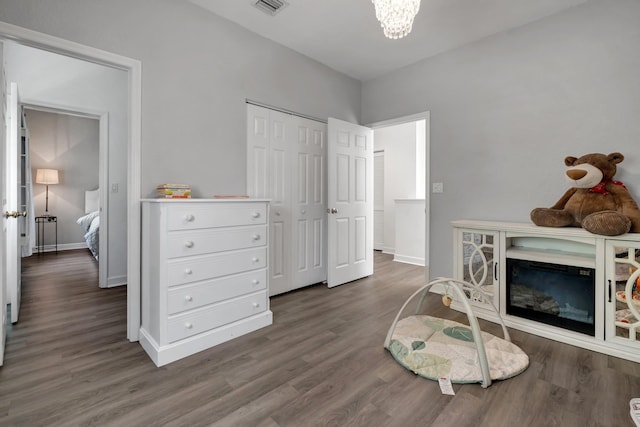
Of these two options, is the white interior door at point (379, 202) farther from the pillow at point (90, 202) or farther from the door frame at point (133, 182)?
the pillow at point (90, 202)

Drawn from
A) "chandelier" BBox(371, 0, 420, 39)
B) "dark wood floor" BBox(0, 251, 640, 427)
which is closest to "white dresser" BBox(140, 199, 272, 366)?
"dark wood floor" BBox(0, 251, 640, 427)

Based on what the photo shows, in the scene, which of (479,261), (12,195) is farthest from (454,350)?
(12,195)

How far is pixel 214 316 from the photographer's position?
2.12 m

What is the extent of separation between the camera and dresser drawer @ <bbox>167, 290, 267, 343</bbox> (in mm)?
1940

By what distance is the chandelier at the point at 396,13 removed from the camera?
1653 mm

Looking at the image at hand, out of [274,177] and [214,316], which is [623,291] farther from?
[274,177]

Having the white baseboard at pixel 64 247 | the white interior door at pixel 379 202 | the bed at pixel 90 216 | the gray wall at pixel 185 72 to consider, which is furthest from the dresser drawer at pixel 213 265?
the white baseboard at pixel 64 247

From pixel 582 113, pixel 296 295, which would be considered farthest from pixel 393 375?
pixel 582 113

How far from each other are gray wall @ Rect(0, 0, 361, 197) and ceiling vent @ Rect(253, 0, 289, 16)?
37cm

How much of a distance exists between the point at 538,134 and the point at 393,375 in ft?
8.11

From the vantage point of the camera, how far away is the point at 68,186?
242 inches

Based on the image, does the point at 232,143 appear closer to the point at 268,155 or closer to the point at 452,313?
the point at 268,155

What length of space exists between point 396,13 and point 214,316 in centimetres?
224

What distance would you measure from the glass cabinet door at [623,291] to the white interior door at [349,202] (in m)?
2.32
